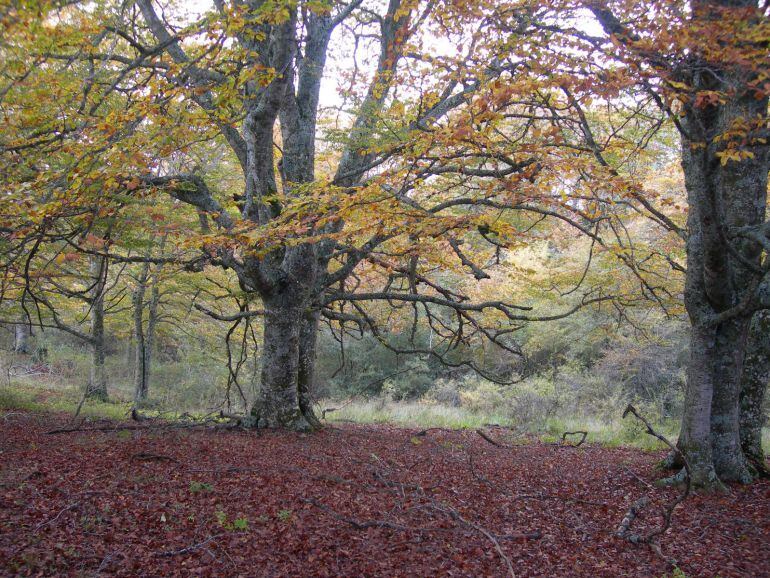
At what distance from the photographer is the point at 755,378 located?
6156 millimetres

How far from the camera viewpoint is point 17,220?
5711 mm

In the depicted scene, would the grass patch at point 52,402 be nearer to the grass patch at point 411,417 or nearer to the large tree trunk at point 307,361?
the large tree trunk at point 307,361

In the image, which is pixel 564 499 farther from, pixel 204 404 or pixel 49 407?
pixel 204 404

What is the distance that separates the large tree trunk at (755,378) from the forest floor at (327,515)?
0.88 meters

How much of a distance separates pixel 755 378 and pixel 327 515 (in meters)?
5.27

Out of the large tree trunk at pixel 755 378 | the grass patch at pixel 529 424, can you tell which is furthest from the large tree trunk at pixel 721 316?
the grass patch at pixel 529 424

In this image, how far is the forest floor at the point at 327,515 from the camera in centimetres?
355

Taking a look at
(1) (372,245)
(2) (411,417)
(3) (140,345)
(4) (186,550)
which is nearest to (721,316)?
(1) (372,245)

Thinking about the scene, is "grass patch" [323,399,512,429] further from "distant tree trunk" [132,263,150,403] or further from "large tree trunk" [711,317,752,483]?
"large tree trunk" [711,317,752,483]

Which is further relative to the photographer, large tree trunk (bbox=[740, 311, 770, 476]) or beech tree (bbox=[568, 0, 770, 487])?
large tree trunk (bbox=[740, 311, 770, 476])

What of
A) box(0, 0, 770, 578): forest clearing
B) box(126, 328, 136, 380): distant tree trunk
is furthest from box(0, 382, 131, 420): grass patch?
box(126, 328, 136, 380): distant tree trunk

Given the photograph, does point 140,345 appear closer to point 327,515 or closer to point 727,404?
point 327,515

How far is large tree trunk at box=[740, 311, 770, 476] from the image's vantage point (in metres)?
6.09

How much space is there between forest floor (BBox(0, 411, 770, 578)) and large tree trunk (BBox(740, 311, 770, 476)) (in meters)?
0.88
